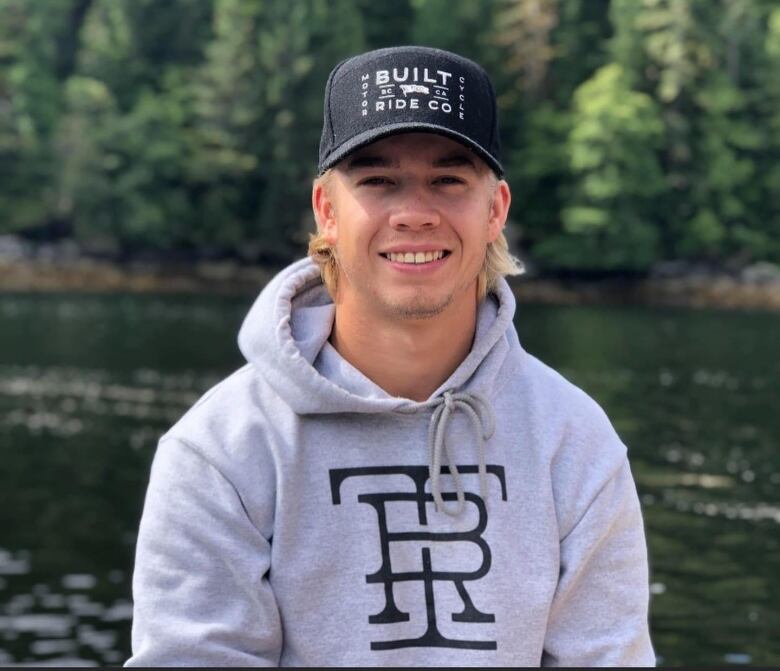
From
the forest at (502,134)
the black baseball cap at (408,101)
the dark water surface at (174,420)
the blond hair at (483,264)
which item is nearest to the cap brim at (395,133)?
the black baseball cap at (408,101)

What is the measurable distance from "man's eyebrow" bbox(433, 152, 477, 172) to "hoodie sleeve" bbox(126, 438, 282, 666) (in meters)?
0.72

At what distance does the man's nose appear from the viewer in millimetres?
3051

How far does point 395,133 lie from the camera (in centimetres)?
301

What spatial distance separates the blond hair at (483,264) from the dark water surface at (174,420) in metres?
9.52

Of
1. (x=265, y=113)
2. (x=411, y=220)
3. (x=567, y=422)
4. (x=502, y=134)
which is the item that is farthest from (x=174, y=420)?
(x=502, y=134)

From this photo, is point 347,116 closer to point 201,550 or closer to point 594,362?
point 201,550

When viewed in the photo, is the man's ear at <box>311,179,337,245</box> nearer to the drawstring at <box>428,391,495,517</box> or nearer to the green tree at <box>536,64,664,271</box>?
the drawstring at <box>428,391,495,517</box>

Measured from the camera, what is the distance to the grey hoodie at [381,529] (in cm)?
298

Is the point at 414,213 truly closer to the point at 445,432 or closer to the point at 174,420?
the point at 445,432

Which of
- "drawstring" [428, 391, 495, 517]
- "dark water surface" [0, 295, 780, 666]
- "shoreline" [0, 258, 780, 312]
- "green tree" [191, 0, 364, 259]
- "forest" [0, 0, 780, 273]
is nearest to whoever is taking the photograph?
"drawstring" [428, 391, 495, 517]

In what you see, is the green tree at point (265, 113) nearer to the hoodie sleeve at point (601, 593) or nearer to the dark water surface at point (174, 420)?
the dark water surface at point (174, 420)

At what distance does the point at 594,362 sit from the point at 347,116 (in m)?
30.4

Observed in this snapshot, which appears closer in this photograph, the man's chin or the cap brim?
the cap brim

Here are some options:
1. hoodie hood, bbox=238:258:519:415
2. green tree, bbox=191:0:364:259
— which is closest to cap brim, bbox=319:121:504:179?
hoodie hood, bbox=238:258:519:415
